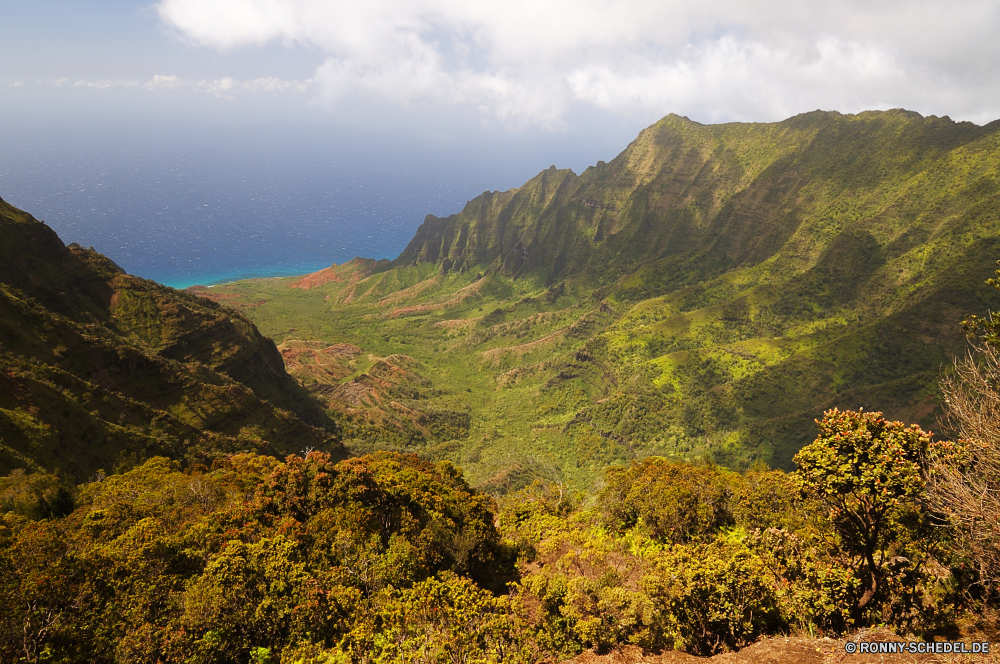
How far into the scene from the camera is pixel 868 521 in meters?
23.5

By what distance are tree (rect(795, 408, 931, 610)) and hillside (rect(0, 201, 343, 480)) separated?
242 ft

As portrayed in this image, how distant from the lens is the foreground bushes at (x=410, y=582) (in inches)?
909

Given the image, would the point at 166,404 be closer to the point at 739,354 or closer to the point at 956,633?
the point at 956,633

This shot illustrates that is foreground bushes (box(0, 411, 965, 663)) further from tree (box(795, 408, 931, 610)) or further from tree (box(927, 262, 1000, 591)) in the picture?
tree (box(927, 262, 1000, 591))

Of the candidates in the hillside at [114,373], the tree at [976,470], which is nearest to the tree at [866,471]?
the tree at [976,470]

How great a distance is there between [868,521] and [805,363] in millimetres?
149241

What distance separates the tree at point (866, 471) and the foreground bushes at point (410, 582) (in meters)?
0.09

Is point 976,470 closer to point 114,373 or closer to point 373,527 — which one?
point 373,527

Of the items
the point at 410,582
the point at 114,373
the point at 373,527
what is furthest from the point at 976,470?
the point at 114,373

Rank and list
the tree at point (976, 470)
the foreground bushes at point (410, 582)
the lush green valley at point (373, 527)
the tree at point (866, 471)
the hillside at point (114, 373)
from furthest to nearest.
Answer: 1. the hillside at point (114, 373)
2. the foreground bushes at point (410, 582)
3. the lush green valley at point (373, 527)
4. the tree at point (866, 471)
5. the tree at point (976, 470)

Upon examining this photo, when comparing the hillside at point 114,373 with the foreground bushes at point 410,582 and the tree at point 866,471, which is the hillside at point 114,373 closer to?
the foreground bushes at point 410,582

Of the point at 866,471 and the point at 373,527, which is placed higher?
the point at 866,471

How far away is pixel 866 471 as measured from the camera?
73.3 ft

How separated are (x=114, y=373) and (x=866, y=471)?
98.0 meters
